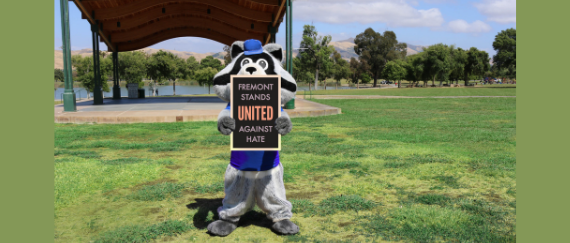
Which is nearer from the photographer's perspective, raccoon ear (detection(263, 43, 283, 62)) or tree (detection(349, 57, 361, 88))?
raccoon ear (detection(263, 43, 283, 62))

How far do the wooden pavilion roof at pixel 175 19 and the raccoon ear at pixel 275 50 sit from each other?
11720mm

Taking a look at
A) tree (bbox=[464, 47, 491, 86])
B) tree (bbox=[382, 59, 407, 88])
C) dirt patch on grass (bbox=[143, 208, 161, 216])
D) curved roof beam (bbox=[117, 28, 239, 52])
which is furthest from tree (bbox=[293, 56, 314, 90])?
dirt patch on grass (bbox=[143, 208, 161, 216])

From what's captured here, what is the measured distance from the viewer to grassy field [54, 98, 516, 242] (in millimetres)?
3455

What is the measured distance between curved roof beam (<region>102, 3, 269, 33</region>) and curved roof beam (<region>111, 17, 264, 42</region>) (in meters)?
1.48

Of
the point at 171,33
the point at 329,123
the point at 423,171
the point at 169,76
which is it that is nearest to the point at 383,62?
the point at 169,76

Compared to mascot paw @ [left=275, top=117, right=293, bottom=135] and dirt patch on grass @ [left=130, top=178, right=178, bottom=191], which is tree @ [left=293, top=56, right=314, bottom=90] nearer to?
dirt patch on grass @ [left=130, top=178, right=178, bottom=191]

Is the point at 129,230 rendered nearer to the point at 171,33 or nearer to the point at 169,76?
the point at 171,33

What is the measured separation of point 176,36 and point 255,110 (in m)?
22.0

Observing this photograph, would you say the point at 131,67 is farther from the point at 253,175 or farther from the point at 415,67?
the point at 415,67

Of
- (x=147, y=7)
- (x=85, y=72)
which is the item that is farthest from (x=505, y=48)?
(x=85, y=72)

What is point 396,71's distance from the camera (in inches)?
2854

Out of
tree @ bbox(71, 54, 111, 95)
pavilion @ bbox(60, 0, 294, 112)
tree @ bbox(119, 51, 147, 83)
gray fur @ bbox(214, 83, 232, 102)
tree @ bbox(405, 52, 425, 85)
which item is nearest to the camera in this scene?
gray fur @ bbox(214, 83, 232, 102)

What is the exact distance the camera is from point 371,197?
4.39 m

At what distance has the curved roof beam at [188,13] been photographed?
61.3ft
